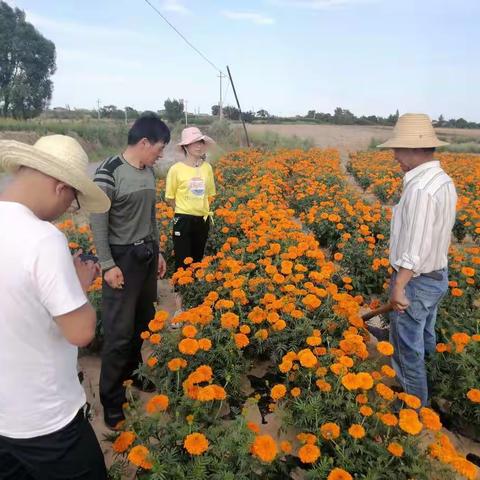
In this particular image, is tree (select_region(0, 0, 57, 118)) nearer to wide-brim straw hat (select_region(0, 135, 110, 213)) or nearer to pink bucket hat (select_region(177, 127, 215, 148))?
pink bucket hat (select_region(177, 127, 215, 148))

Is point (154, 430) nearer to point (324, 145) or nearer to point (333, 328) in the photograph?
point (333, 328)

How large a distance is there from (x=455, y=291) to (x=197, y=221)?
8.32 feet

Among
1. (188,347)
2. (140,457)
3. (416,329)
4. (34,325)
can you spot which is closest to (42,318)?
(34,325)

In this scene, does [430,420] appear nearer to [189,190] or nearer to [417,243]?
[417,243]

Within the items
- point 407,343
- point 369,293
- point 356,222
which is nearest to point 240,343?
point 407,343

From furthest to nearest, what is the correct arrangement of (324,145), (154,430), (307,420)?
(324,145)
(307,420)
(154,430)

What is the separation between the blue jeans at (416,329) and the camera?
244cm

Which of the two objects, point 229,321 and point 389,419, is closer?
point 389,419

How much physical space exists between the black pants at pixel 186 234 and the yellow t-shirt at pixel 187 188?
8 cm

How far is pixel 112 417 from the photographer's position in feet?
8.63

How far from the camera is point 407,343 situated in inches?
97.7

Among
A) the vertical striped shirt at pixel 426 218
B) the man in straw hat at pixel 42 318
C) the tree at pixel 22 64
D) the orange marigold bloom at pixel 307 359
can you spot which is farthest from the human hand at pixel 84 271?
the tree at pixel 22 64

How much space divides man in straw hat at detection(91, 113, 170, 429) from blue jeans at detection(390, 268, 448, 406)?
1840 millimetres

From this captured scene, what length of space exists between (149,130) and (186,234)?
175 cm
